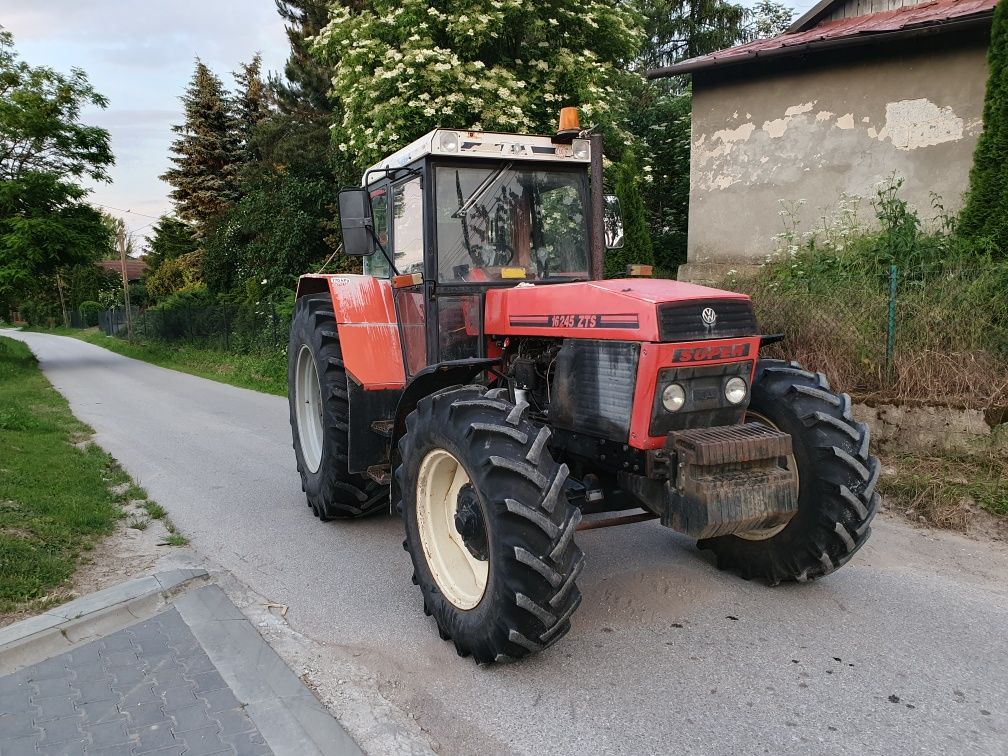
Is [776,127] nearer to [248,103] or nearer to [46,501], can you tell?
[46,501]

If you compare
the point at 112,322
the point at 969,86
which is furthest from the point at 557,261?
the point at 112,322

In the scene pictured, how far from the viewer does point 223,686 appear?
3.29 metres

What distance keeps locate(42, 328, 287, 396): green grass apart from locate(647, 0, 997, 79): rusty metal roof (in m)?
8.64

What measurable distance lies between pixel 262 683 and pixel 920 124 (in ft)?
35.1

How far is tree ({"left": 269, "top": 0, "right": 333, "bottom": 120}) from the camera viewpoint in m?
21.5

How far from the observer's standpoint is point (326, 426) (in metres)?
5.35

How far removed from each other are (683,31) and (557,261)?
Answer: 85.4 ft

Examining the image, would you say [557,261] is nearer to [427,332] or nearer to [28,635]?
[427,332]

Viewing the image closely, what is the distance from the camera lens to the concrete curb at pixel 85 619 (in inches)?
140

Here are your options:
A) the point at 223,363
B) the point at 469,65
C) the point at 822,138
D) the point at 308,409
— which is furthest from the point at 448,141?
the point at 223,363

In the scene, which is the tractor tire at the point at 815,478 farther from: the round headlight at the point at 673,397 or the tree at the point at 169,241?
the tree at the point at 169,241

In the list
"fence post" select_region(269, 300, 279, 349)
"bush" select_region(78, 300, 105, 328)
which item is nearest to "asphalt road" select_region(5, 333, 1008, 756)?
"fence post" select_region(269, 300, 279, 349)

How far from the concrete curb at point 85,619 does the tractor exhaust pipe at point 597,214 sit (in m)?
2.95

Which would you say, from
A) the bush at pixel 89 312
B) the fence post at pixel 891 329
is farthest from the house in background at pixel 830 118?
the bush at pixel 89 312
